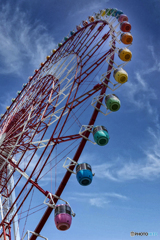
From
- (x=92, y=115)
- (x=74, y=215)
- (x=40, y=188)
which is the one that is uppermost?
(x=92, y=115)

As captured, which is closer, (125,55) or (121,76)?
(121,76)

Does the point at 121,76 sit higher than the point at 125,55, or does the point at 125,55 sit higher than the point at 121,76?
the point at 125,55

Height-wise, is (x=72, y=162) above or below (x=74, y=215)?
above

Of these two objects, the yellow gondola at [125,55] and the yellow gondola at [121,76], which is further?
the yellow gondola at [125,55]

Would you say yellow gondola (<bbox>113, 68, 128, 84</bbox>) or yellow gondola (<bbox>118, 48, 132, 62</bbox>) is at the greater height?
yellow gondola (<bbox>118, 48, 132, 62</bbox>)

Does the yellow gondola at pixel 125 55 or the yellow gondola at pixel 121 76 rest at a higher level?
the yellow gondola at pixel 125 55

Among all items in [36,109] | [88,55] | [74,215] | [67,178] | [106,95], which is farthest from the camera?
[36,109]

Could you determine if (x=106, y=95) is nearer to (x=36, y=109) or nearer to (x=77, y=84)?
(x=77, y=84)

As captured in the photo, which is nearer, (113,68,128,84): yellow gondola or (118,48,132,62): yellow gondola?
(113,68,128,84): yellow gondola

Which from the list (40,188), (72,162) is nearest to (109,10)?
(72,162)

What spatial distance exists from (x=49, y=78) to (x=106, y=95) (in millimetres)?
8302

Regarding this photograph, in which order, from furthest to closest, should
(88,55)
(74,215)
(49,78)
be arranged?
(49,78), (88,55), (74,215)

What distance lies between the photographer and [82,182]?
6.52 m

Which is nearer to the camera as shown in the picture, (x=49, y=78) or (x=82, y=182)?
(x=82, y=182)
